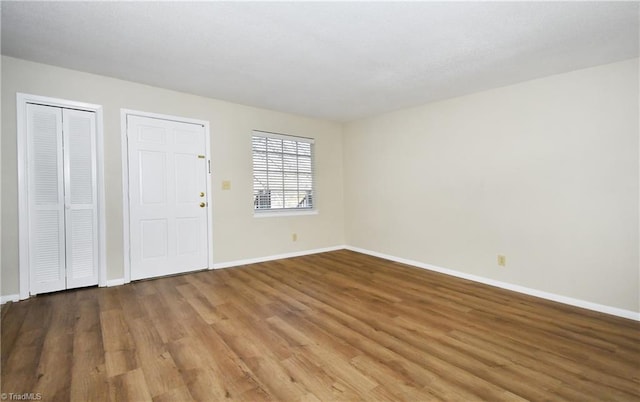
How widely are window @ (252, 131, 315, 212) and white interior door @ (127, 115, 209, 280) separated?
88cm

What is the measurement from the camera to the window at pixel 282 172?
15.3ft

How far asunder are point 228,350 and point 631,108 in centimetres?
399

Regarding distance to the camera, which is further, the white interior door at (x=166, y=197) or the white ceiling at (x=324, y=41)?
the white interior door at (x=166, y=197)

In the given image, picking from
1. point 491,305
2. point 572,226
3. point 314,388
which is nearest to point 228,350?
point 314,388

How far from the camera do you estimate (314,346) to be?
2.09m

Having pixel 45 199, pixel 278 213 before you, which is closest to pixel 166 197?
pixel 45 199

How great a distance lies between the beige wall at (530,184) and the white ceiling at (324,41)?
0.32m

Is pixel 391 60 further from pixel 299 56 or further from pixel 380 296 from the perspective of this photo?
pixel 380 296

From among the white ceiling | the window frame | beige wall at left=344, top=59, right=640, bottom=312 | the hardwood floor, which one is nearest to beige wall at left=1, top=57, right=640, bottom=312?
beige wall at left=344, top=59, right=640, bottom=312

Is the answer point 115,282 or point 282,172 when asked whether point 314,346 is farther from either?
point 282,172

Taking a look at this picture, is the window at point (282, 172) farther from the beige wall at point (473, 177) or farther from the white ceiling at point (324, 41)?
the white ceiling at point (324, 41)

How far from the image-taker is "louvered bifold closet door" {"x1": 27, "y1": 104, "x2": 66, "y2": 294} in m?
2.98

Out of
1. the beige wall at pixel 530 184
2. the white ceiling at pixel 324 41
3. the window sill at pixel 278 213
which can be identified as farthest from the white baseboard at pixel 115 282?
the beige wall at pixel 530 184

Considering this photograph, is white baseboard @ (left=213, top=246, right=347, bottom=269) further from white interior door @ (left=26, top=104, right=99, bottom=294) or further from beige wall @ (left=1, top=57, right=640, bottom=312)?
white interior door @ (left=26, top=104, right=99, bottom=294)
